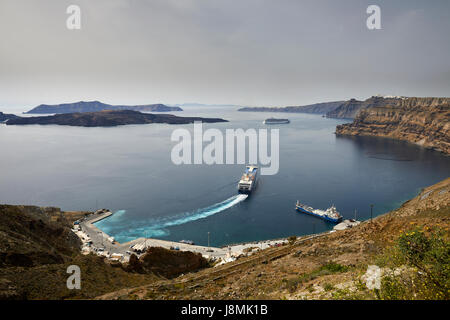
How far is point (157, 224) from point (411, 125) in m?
142

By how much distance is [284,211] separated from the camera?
4300 centimetres

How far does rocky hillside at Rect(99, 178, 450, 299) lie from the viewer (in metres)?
7.46

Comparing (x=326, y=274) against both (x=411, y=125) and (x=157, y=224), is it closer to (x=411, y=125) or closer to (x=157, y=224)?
(x=157, y=224)

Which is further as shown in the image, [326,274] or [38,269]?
[38,269]

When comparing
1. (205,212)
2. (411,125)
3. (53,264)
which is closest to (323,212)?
(205,212)

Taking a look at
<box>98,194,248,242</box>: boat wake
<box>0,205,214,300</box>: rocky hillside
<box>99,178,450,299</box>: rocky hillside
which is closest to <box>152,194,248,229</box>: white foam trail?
<box>98,194,248,242</box>: boat wake

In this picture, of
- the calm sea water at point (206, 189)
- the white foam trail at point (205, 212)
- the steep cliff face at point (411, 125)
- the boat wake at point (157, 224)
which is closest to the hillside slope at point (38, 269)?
the boat wake at point (157, 224)

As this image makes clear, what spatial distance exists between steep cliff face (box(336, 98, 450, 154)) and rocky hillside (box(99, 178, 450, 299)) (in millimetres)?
104838

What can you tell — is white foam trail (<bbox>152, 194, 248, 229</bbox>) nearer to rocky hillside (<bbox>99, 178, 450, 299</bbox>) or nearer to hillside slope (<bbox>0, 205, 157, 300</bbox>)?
hillside slope (<bbox>0, 205, 157, 300</bbox>)

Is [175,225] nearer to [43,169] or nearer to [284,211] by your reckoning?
[284,211]

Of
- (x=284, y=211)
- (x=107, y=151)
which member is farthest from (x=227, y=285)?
(x=107, y=151)

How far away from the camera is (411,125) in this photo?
418 ft

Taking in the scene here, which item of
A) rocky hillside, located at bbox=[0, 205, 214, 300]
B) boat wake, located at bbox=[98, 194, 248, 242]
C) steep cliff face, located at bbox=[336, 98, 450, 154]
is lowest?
boat wake, located at bbox=[98, 194, 248, 242]

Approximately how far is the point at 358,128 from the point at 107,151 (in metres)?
139
